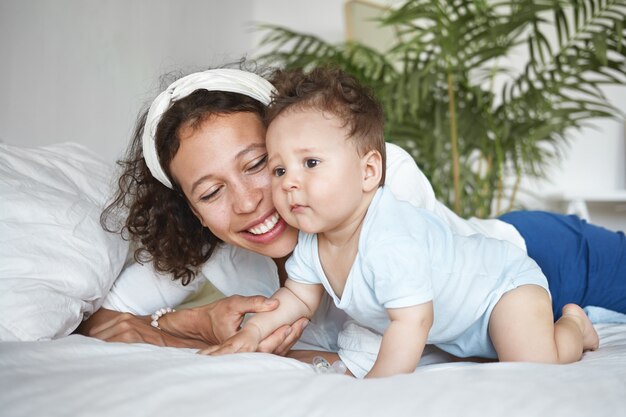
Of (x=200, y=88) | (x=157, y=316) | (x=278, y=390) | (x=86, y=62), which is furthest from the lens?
(x=86, y=62)

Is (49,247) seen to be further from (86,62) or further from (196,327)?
(86,62)

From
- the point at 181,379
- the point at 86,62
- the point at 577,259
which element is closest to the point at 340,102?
the point at 181,379

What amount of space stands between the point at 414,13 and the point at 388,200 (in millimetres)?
1770

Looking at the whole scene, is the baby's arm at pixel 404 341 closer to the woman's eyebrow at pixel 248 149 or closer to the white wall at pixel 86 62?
the woman's eyebrow at pixel 248 149

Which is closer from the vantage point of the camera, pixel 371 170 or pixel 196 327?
pixel 371 170

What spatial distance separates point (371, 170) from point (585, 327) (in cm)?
53

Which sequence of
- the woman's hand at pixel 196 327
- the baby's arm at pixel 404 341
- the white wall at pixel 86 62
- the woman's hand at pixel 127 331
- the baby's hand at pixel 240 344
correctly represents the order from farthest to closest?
the white wall at pixel 86 62 < the woman's hand at pixel 127 331 < the woman's hand at pixel 196 327 < the baby's hand at pixel 240 344 < the baby's arm at pixel 404 341

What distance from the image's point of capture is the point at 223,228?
1.35 m

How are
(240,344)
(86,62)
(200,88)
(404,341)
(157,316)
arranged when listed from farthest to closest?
(86,62) → (157,316) → (200,88) → (240,344) → (404,341)

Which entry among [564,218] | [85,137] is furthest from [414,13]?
[85,137]

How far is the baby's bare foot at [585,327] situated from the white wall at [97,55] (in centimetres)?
115

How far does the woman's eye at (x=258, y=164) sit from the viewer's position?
130cm

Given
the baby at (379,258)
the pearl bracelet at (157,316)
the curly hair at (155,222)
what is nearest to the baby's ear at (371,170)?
the baby at (379,258)

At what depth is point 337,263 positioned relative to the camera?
1.21 metres
